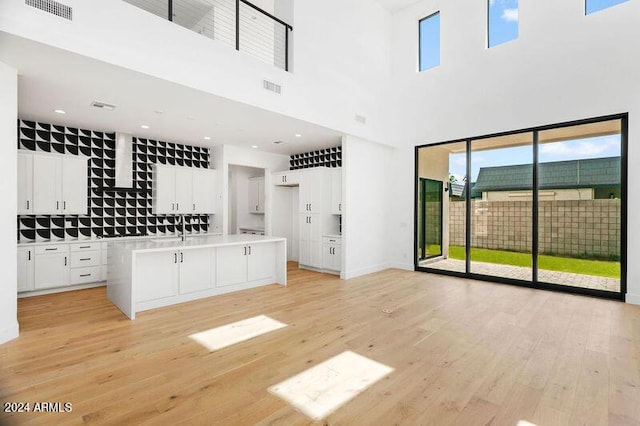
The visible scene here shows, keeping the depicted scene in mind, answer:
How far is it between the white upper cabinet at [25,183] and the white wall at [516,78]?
6824 millimetres

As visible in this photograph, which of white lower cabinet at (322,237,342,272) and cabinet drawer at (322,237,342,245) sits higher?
cabinet drawer at (322,237,342,245)

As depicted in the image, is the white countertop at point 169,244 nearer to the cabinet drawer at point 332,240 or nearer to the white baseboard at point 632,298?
the cabinet drawer at point 332,240

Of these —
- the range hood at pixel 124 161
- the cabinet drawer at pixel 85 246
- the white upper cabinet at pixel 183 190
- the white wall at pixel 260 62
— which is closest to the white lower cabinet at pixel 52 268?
the cabinet drawer at pixel 85 246

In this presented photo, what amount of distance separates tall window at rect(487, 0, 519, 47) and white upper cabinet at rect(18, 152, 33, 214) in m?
8.37

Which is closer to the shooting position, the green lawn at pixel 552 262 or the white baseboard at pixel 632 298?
the white baseboard at pixel 632 298

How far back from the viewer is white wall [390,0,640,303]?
4.71 m

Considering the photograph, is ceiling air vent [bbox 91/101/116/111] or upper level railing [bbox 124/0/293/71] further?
upper level railing [bbox 124/0/293/71]

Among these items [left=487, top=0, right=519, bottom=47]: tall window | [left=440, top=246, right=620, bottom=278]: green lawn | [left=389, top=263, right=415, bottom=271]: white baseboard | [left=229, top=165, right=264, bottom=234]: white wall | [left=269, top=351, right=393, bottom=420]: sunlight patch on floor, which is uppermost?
[left=487, top=0, right=519, bottom=47]: tall window

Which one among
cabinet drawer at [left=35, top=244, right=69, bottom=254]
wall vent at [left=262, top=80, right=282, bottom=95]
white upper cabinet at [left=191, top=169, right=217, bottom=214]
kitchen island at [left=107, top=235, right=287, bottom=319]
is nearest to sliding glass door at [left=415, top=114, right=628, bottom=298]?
kitchen island at [left=107, top=235, right=287, bottom=319]

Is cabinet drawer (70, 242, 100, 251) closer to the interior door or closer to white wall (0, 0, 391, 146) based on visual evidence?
white wall (0, 0, 391, 146)

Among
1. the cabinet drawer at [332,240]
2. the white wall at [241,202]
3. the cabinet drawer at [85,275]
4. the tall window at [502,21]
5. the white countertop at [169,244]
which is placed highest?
the tall window at [502,21]

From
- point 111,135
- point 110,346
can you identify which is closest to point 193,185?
point 111,135

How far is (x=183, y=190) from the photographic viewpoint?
6688 mm

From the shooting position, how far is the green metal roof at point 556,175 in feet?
16.4
